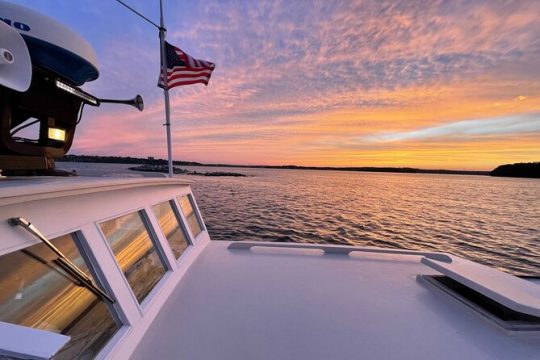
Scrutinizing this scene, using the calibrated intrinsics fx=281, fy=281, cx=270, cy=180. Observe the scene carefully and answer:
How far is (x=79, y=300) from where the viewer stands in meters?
1.94

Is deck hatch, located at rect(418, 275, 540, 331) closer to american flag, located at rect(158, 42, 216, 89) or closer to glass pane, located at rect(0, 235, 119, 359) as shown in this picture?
glass pane, located at rect(0, 235, 119, 359)

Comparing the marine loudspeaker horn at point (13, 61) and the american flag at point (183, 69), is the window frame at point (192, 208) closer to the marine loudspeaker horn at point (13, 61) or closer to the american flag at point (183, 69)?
the marine loudspeaker horn at point (13, 61)

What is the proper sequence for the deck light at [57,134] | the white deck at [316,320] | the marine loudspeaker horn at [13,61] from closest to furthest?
the marine loudspeaker horn at [13,61]
the white deck at [316,320]
the deck light at [57,134]

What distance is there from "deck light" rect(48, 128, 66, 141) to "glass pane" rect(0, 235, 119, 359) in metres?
2.68

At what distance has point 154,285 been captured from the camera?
9.59 feet

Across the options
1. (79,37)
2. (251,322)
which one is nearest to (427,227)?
(251,322)

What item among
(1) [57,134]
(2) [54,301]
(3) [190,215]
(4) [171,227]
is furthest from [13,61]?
(3) [190,215]

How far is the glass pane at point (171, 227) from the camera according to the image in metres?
3.66

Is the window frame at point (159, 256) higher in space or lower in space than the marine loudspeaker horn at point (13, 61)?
lower

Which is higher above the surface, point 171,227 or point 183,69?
point 183,69

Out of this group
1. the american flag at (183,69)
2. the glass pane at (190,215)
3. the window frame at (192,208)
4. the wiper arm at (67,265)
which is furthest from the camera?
the american flag at (183,69)

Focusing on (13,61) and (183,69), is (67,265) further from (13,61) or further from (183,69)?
(183,69)

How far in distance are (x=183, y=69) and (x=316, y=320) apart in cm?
590

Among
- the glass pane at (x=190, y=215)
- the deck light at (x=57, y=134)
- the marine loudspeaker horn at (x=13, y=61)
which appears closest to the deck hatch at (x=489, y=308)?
the glass pane at (x=190, y=215)
